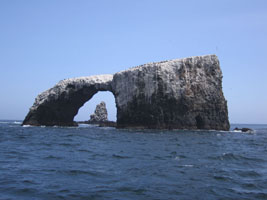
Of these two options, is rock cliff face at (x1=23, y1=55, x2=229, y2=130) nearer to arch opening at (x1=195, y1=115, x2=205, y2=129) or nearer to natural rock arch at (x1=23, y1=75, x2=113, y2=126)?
arch opening at (x1=195, y1=115, x2=205, y2=129)

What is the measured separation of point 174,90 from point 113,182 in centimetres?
3622

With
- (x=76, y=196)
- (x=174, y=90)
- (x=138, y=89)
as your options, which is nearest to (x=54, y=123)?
(x=138, y=89)

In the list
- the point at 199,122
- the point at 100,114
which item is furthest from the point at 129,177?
the point at 100,114

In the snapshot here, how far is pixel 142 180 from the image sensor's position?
10.5 metres

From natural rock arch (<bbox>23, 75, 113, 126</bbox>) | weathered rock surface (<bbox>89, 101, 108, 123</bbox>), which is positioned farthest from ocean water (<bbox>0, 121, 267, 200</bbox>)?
weathered rock surface (<bbox>89, 101, 108, 123</bbox>)

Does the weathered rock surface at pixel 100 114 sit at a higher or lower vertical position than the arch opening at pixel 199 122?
higher

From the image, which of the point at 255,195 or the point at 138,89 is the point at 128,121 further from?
the point at 255,195

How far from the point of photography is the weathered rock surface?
4221 inches

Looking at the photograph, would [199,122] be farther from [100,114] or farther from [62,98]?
[100,114]

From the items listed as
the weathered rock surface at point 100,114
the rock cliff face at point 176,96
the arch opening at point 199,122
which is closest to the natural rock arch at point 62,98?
the rock cliff face at point 176,96

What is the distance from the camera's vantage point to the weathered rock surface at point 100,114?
4221 inches

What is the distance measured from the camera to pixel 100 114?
354 ft

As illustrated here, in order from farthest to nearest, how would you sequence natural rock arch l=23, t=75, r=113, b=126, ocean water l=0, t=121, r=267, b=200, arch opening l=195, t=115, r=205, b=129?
natural rock arch l=23, t=75, r=113, b=126 < arch opening l=195, t=115, r=205, b=129 < ocean water l=0, t=121, r=267, b=200

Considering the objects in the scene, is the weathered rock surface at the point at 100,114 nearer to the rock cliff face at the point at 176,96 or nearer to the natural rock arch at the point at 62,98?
the natural rock arch at the point at 62,98
